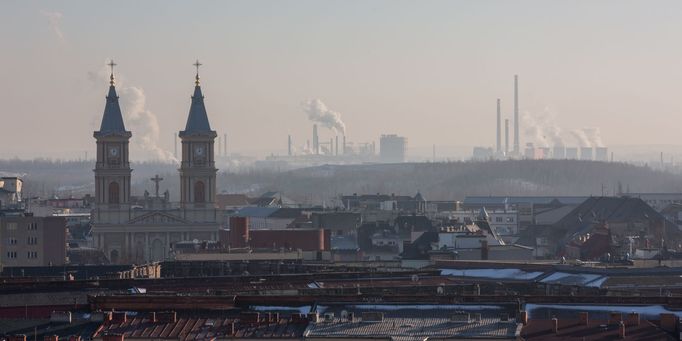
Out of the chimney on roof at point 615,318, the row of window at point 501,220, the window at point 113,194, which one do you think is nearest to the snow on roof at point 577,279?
the chimney on roof at point 615,318

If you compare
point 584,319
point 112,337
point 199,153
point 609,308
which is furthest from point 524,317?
point 199,153

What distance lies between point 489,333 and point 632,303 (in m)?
8.42

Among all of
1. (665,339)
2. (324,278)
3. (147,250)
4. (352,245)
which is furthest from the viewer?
(147,250)

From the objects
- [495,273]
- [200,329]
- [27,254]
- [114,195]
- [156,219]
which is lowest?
[27,254]

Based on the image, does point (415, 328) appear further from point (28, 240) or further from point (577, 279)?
point (28, 240)

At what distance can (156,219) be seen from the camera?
151 m

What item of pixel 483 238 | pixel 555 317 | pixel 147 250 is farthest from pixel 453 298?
pixel 147 250

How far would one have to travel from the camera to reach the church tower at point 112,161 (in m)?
149

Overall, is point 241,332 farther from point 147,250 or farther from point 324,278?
point 147,250

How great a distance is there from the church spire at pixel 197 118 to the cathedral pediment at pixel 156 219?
5.02 meters

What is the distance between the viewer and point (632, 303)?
2606 inches

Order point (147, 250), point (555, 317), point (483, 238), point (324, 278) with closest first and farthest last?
point (555, 317) < point (324, 278) < point (483, 238) < point (147, 250)

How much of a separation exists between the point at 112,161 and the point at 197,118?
6.66m

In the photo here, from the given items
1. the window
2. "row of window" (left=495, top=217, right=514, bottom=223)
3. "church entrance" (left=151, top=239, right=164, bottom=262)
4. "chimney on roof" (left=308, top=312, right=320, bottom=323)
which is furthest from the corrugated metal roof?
"row of window" (left=495, top=217, right=514, bottom=223)
